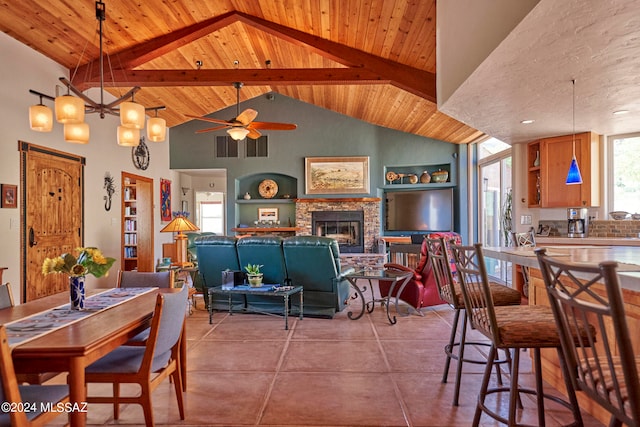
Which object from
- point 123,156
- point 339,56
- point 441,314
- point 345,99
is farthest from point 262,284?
point 345,99

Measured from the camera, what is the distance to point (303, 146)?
932cm

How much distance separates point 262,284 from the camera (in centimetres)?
478

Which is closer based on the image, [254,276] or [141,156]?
[254,276]

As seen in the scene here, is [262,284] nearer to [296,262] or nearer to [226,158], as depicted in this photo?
[296,262]

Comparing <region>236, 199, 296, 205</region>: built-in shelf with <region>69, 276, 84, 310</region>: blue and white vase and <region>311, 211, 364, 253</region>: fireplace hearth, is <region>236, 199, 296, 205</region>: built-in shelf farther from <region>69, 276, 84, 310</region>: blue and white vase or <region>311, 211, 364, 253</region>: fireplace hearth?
<region>69, 276, 84, 310</region>: blue and white vase

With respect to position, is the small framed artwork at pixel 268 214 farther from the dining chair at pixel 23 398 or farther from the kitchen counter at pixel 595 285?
the dining chair at pixel 23 398

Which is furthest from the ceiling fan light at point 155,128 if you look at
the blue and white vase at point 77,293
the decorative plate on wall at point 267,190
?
the decorative plate on wall at point 267,190

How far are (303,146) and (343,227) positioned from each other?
2093mm

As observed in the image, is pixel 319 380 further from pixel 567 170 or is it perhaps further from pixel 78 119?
pixel 567 170

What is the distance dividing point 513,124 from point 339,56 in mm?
2468

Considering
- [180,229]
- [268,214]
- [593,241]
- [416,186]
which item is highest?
[416,186]

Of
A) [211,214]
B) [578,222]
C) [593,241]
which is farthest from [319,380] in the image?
[211,214]

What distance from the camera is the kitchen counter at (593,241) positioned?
177 inches

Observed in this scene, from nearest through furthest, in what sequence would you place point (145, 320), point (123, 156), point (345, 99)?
point (145, 320)
point (123, 156)
point (345, 99)
